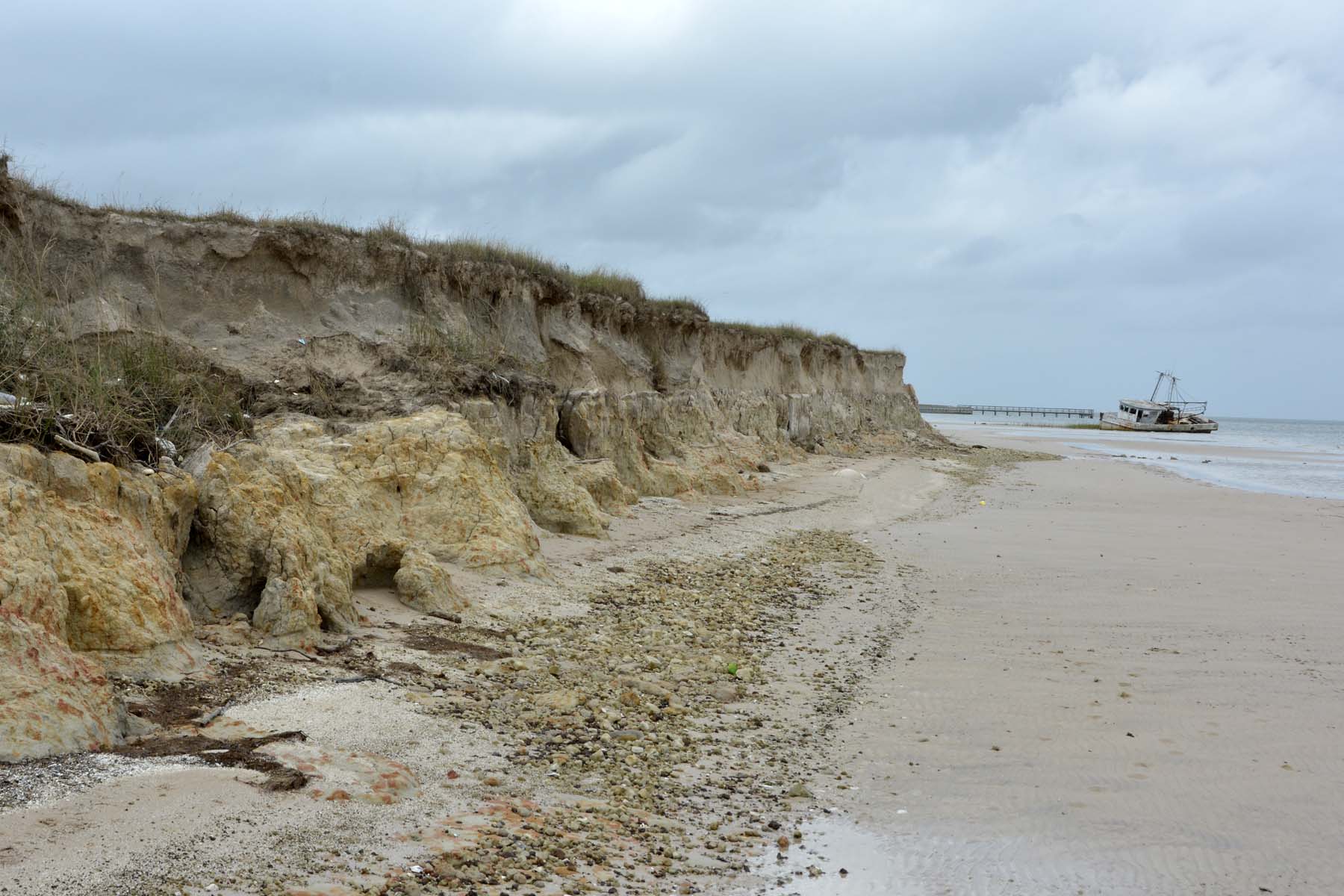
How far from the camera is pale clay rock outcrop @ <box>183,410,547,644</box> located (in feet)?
19.2

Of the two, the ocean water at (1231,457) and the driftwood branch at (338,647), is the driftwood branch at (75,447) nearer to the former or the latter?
the driftwood branch at (338,647)

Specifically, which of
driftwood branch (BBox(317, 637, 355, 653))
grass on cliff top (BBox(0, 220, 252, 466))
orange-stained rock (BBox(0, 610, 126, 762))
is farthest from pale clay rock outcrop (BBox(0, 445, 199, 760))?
driftwood branch (BBox(317, 637, 355, 653))

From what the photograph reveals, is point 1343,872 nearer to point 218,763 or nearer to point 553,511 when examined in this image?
point 218,763

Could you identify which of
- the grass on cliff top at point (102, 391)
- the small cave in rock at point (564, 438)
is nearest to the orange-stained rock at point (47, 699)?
the grass on cliff top at point (102, 391)

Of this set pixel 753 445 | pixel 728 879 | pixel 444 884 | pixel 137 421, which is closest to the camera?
pixel 444 884

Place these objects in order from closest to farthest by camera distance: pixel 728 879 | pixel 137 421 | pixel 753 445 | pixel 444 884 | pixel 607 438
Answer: pixel 444 884
pixel 728 879
pixel 137 421
pixel 607 438
pixel 753 445

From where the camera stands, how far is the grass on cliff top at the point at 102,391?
17.0ft

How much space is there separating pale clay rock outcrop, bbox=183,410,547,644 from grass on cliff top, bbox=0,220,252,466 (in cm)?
45

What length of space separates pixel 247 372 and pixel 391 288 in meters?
3.21

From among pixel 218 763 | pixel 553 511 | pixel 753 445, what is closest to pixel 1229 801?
pixel 218 763

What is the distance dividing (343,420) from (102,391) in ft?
10.9

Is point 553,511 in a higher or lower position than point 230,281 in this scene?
lower

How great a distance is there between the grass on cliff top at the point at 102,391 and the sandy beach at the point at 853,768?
1668mm

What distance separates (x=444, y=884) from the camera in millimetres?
3336
